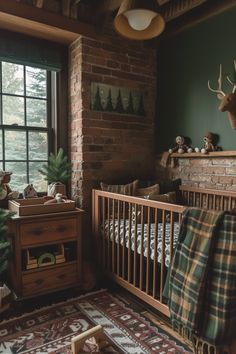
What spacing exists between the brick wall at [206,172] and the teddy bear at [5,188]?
5.39 ft

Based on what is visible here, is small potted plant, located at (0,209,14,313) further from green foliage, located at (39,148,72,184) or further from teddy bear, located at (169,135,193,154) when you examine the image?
teddy bear, located at (169,135,193,154)

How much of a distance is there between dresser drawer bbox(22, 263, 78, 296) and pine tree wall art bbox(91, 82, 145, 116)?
5.19 feet

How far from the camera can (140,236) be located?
2090mm

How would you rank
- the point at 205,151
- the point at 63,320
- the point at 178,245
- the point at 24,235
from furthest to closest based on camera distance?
the point at 205,151 → the point at 24,235 → the point at 63,320 → the point at 178,245

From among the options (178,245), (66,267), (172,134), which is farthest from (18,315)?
(172,134)

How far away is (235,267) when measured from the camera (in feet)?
4.19

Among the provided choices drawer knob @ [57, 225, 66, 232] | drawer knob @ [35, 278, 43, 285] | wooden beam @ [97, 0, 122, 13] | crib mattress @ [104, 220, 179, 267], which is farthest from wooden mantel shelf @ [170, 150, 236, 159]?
drawer knob @ [35, 278, 43, 285]

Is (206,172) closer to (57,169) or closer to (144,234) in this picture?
(144,234)

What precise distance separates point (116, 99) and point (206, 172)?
1213 millimetres

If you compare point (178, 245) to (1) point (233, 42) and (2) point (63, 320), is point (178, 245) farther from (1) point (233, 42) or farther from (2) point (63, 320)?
(1) point (233, 42)

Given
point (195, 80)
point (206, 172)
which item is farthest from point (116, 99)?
point (206, 172)

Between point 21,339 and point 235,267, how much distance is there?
4.78 ft

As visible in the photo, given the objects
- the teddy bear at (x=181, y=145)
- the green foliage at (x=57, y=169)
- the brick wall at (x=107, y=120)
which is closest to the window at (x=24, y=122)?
the green foliage at (x=57, y=169)

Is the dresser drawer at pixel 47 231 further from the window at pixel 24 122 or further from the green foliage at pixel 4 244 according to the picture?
the window at pixel 24 122
